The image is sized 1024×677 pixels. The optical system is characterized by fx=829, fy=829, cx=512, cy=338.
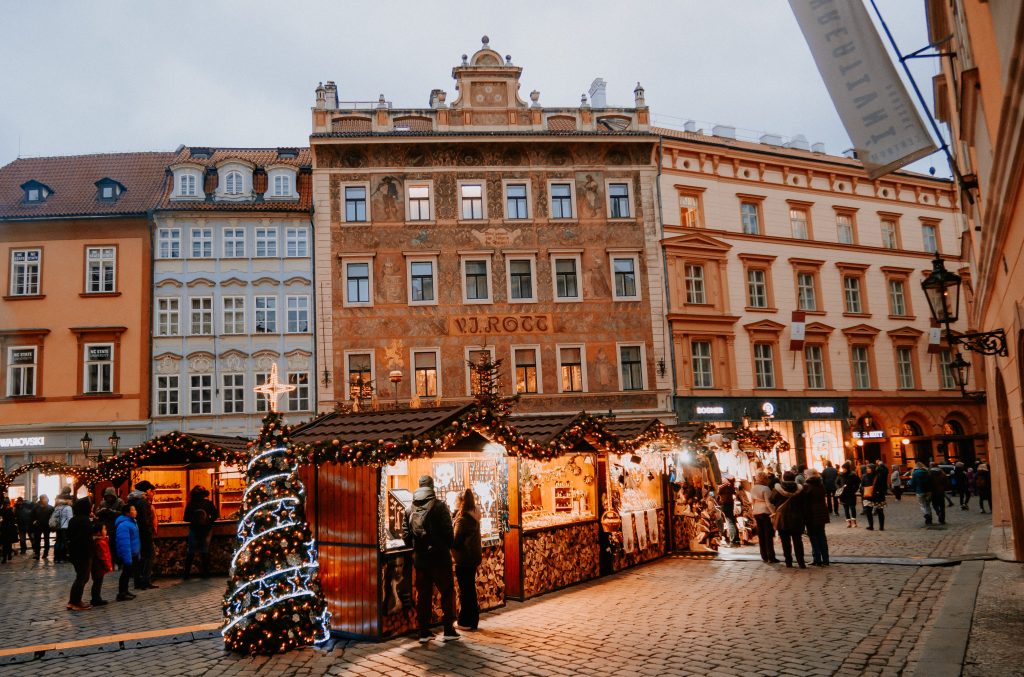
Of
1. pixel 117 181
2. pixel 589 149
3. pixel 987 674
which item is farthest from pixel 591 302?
pixel 987 674

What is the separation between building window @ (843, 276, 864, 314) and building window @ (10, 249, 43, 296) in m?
31.7

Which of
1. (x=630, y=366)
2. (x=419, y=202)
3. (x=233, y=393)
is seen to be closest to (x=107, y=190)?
(x=233, y=393)

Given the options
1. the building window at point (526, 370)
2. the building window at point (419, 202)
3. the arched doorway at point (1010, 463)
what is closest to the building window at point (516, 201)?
the building window at point (419, 202)

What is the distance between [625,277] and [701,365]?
454 cm

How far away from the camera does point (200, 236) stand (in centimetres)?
3005

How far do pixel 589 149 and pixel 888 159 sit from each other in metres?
23.6

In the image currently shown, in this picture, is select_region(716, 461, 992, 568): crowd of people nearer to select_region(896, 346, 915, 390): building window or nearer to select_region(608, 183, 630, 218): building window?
select_region(896, 346, 915, 390): building window

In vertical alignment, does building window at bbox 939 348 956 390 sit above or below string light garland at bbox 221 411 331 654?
above

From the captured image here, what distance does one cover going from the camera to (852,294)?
35.6 meters

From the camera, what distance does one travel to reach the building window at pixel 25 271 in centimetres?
2995

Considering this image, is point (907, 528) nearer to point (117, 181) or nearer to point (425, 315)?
point (425, 315)

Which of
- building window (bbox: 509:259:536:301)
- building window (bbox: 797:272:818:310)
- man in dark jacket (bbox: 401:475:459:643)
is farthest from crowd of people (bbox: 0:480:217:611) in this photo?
building window (bbox: 797:272:818:310)

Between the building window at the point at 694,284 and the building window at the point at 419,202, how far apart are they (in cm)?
1020

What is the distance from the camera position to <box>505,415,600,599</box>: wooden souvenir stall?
1200 cm
